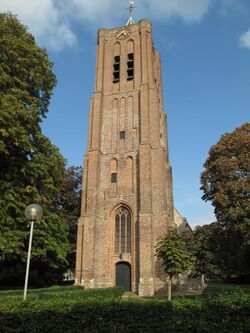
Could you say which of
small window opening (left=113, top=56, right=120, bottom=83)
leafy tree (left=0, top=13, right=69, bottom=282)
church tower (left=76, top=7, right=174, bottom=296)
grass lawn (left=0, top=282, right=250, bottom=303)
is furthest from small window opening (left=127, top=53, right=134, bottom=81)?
grass lawn (left=0, top=282, right=250, bottom=303)

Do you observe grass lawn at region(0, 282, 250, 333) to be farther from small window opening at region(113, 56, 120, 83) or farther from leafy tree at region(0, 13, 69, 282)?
small window opening at region(113, 56, 120, 83)

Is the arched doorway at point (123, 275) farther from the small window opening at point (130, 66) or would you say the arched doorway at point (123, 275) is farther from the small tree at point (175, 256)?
the small window opening at point (130, 66)

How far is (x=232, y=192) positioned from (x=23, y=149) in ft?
46.5

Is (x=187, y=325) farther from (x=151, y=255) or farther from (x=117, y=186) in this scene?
(x=117, y=186)

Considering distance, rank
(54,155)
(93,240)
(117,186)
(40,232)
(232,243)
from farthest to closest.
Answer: (117,186)
(93,240)
(232,243)
(54,155)
(40,232)

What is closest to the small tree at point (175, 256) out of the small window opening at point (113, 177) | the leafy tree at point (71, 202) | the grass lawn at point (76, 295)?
the grass lawn at point (76, 295)

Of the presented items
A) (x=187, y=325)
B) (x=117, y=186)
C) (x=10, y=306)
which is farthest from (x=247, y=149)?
(x=10, y=306)

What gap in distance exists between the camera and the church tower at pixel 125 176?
27188 mm

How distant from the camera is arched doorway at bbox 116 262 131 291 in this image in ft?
90.6

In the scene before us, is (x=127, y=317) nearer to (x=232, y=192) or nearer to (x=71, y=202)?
(x=232, y=192)

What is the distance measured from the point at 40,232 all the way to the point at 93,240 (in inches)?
450

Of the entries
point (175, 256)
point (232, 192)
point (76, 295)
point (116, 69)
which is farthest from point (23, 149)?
point (116, 69)

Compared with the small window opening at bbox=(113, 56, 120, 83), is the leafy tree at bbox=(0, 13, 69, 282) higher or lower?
lower

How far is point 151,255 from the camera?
2616 cm
